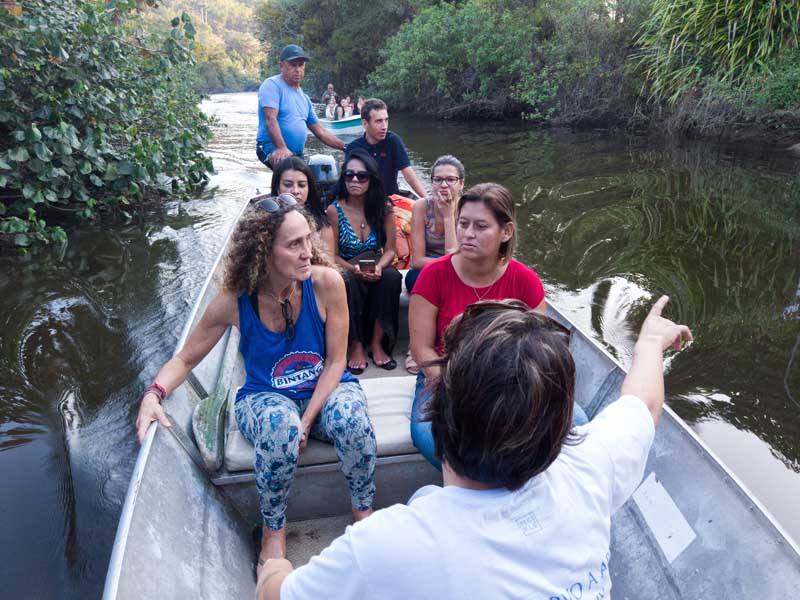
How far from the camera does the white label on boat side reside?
1.82m

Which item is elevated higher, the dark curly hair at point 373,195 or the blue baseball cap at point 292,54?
the blue baseball cap at point 292,54

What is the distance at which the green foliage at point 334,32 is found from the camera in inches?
939

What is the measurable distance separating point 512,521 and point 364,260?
2.53 meters

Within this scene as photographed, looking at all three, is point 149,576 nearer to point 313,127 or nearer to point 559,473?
point 559,473

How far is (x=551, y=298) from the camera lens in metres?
5.48

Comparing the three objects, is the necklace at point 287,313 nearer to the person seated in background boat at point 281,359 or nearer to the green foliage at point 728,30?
the person seated in background boat at point 281,359

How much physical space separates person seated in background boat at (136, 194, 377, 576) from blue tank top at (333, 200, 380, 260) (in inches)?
50.1

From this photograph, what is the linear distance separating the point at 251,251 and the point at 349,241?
1.52m

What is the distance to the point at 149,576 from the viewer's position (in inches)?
59.8

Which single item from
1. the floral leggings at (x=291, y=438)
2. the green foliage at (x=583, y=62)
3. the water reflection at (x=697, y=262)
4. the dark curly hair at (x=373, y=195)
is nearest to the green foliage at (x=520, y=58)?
the green foliage at (x=583, y=62)

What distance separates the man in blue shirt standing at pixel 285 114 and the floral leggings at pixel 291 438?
2.66 m

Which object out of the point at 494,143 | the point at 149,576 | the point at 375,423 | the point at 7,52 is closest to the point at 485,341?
the point at 149,576

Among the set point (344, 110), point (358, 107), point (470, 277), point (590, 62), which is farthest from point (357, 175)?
point (344, 110)

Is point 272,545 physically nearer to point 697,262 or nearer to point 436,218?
point 436,218
